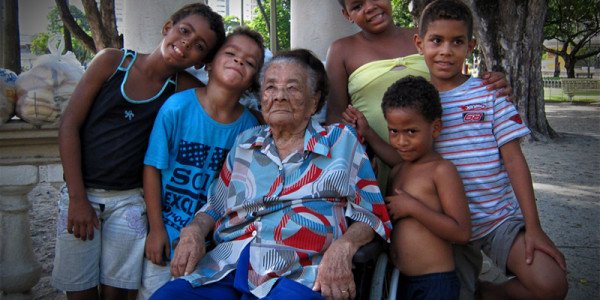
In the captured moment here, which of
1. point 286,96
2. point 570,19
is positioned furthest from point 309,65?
point 570,19

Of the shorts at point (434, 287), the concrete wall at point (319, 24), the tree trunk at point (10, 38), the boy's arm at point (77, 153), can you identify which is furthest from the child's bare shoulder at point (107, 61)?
the tree trunk at point (10, 38)

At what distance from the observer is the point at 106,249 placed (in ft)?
8.40

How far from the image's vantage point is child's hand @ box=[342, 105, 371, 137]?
2559 mm

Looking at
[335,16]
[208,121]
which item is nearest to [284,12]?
[335,16]

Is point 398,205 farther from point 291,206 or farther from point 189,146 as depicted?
point 189,146

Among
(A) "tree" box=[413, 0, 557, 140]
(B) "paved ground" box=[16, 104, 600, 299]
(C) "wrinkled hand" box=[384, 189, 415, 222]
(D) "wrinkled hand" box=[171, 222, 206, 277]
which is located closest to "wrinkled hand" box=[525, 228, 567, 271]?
(C) "wrinkled hand" box=[384, 189, 415, 222]

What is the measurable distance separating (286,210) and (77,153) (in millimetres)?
1086

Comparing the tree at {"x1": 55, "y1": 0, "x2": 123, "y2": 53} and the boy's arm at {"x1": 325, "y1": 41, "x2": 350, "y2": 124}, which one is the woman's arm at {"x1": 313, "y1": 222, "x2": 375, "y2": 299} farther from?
the tree at {"x1": 55, "y1": 0, "x2": 123, "y2": 53}

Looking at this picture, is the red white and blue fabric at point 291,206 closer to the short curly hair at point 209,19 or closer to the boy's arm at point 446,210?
the boy's arm at point 446,210

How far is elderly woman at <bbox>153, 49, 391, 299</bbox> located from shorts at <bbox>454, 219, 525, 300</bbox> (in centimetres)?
51

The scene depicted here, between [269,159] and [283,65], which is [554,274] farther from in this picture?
[283,65]

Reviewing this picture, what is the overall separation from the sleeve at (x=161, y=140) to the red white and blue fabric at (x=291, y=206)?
32 cm

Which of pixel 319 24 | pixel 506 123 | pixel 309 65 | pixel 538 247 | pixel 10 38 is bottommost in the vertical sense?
pixel 538 247

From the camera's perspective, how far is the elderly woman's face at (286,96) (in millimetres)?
2387
